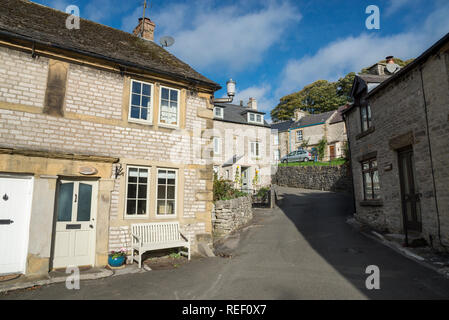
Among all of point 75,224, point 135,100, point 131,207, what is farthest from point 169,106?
point 75,224

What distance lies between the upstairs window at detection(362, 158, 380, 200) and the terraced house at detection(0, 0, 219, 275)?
6691mm

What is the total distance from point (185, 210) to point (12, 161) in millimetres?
4745

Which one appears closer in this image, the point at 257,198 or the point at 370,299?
the point at 370,299

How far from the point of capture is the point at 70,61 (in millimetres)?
7934

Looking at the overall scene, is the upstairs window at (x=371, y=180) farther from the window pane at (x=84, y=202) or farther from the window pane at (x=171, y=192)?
the window pane at (x=84, y=202)

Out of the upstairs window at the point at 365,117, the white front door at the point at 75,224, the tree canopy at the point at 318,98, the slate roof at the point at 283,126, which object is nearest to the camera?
the white front door at the point at 75,224

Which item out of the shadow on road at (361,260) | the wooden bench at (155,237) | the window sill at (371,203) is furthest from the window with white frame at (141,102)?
the window sill at (371,203)

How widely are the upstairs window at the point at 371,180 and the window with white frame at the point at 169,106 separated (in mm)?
7956

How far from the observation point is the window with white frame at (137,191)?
829 centimetres

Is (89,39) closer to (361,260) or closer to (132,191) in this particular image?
(132,191)

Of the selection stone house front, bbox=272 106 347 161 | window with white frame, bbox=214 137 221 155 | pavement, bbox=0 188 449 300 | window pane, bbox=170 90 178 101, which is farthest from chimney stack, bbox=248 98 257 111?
window pane, bbox=170 90 178 101
